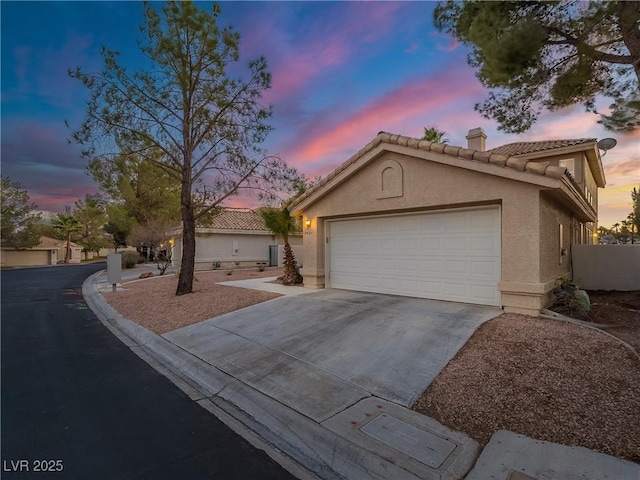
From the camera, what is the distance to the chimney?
42.8 ft

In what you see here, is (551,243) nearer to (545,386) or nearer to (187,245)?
(545,386)

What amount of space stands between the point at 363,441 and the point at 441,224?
6236mm

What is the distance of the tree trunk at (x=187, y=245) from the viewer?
39.5 feet

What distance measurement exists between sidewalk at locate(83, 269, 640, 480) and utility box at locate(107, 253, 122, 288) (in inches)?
459

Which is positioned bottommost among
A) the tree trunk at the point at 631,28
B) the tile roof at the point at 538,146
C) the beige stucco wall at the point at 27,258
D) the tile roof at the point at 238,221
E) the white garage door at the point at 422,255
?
the beige stucco wall at the point at 27,258

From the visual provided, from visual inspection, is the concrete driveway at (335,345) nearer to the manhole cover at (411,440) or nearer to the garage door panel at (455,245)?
the manhole cover at (411,440)

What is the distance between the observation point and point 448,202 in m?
8.05

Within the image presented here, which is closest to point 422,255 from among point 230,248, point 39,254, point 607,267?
point 607,267

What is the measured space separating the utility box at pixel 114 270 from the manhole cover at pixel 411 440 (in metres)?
14.6

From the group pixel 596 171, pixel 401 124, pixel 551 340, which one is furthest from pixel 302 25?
pixel 596 171

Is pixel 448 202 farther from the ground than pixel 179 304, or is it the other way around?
pixel 448 202

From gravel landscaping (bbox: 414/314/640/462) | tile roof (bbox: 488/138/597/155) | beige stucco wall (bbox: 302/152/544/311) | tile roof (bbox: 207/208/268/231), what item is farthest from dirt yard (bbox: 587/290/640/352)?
tile roof (bbox: 207/208/268/231)

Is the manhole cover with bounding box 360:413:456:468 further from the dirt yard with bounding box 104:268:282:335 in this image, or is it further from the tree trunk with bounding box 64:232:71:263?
the tree trunk with bounding box 64:232:71:263

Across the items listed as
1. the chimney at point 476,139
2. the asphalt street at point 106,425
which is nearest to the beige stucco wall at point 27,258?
the asphalt street at point 106,425
